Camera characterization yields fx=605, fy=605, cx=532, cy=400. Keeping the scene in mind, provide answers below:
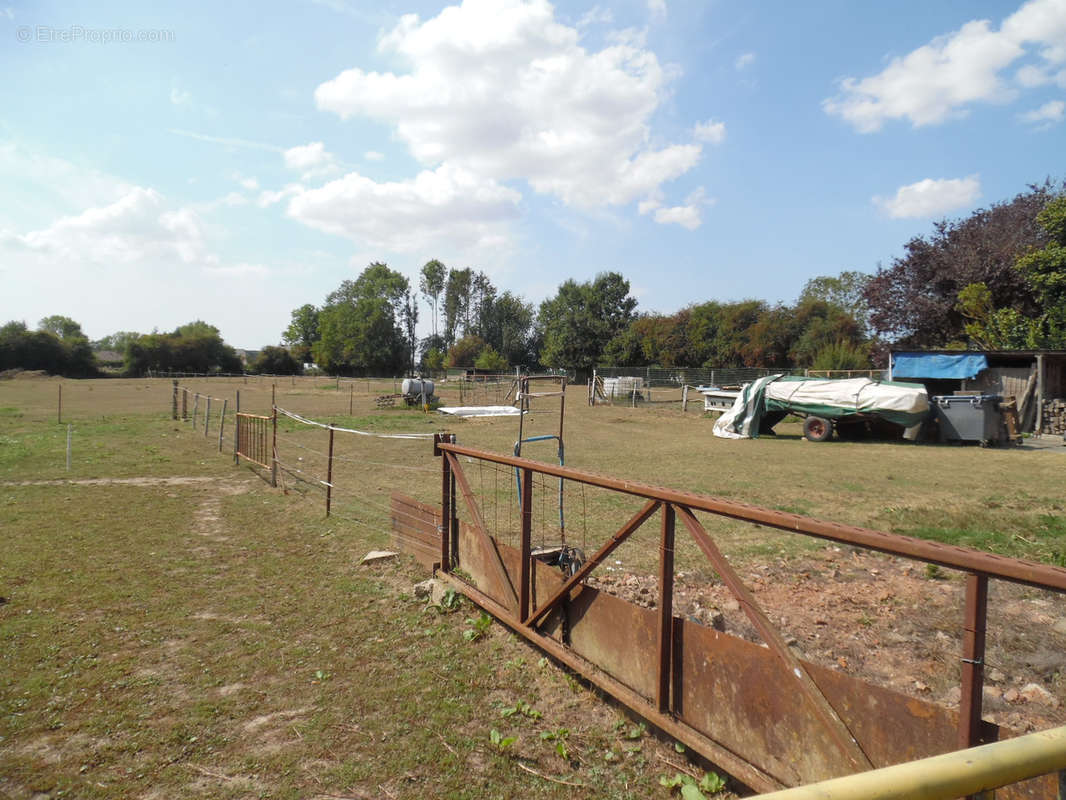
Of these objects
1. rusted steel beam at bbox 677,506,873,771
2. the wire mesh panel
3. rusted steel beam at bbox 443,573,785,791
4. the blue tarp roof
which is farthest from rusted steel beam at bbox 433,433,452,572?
the blue tarp roof

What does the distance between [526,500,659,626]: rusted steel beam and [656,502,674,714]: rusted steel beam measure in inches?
5.1

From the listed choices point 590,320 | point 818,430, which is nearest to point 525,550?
point 818,430

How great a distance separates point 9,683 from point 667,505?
13.5 feet

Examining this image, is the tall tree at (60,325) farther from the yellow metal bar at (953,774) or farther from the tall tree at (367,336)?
the yellow metal bar at (953,774)

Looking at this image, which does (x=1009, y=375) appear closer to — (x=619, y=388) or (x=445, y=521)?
(x=619, y=388)

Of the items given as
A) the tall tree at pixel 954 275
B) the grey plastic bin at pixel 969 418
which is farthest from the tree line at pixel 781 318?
the grey plastic bin at pixel 969 418

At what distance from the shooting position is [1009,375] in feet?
65.1

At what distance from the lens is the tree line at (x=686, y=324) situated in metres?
27.3

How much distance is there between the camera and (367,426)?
2014cm

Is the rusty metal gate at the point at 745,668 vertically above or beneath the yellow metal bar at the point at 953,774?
beneath

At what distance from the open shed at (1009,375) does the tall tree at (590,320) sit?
45127mm

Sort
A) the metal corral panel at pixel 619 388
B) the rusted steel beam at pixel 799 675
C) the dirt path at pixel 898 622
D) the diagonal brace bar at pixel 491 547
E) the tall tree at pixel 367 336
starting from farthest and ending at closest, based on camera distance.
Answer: the tall tree at pixel 367 336, the metal corral panel at pixel 619 388, the diagonal brace bar at pixel 491 547, the dirt path at pixel 898 622, the rusted steel beam at pixel 799 675

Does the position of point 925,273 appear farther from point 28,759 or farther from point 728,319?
point 28,759

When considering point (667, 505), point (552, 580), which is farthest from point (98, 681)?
point (667, 505)
